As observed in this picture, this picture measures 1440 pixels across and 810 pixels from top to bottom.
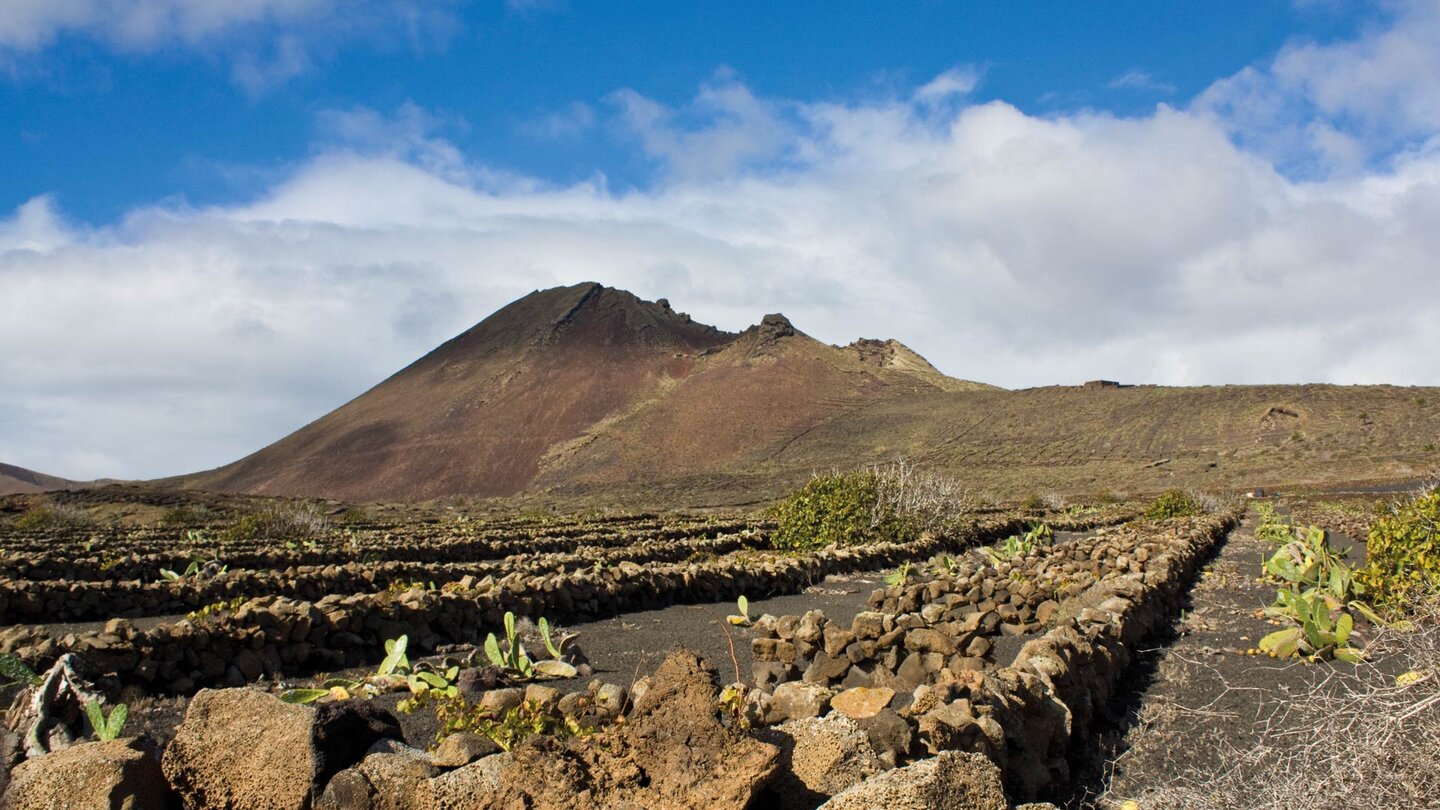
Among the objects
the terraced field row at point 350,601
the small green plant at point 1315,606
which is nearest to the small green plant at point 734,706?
the small green plant at point 1315,606

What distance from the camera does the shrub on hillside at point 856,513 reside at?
1903 centimetres

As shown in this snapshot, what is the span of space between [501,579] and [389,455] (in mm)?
93736

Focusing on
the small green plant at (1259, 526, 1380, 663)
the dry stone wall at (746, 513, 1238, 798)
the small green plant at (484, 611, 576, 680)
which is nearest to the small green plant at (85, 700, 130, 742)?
the dry stone wall at (746, 513, 1238, 798)

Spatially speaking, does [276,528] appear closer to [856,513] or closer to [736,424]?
[856,513]

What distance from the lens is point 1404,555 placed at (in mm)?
8633

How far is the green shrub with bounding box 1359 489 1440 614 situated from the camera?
8.12 meters

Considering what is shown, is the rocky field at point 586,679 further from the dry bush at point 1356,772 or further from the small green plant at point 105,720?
the dry bush at point 1356,772

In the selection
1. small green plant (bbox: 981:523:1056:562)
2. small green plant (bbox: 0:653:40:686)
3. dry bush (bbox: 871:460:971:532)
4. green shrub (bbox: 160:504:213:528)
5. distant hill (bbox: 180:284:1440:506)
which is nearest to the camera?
small green plant (bbox: 0:653:40:686)

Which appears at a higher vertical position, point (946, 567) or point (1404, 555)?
point (1404, 555)

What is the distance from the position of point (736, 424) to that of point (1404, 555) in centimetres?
8032

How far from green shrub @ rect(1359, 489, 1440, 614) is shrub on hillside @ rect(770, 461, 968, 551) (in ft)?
33.2

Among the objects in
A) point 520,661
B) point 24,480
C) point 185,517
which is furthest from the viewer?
point 24,480

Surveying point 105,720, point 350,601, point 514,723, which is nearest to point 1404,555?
point 514,723

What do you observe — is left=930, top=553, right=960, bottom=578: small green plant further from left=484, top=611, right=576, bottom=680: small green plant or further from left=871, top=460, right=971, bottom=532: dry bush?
left=484, top=611, right=576, bottom=680: small green plant
